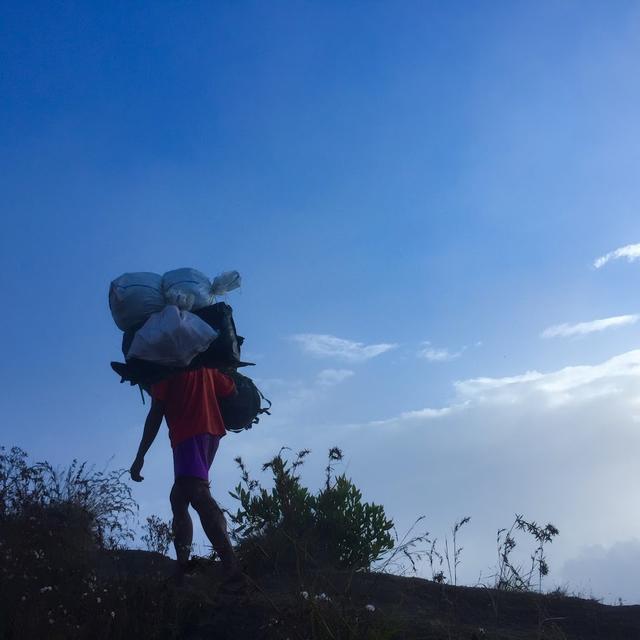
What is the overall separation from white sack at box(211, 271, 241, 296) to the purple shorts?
119 cm

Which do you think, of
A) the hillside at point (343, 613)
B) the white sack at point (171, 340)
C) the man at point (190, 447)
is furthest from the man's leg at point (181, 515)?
the white sack at point (171, 340)

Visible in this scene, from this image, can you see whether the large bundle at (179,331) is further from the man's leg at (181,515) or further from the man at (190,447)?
the man's leg at (181,515)

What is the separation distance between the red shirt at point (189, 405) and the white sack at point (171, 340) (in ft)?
0.56

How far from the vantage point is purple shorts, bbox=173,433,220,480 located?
5387 millimetres

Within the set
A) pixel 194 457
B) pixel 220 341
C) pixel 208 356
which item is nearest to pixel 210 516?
pixel 194 457

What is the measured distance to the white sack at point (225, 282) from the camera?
6.19 metres

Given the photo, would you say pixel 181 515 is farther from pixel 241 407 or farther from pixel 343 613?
pixel 343 613

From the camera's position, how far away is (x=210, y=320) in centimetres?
580

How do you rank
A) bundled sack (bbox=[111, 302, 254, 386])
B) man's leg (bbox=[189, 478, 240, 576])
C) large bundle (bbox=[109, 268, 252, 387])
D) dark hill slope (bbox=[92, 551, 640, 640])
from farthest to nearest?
bundled sack (bbox=[111, 302, 254, 386]), large bundle (bbox=[109, 268, 252, 387]), man's leg (bbox=[189, 478, 240, 576]), dark hill slope (bbox=[92, 551, 640, 640])

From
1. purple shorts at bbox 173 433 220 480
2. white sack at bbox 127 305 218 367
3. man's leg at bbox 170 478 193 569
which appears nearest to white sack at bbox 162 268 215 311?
white sack at bbox 127 305 218 367

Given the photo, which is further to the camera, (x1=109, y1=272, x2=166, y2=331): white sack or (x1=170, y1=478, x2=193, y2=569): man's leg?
(x1=109, y1=272, x2=166, y2=331): white sack

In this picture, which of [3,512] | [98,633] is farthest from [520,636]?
[3,512]

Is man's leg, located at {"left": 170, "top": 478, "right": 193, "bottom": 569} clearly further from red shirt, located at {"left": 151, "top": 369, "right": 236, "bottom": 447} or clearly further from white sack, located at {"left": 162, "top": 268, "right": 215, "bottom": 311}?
white sack, located at {"left": 162, "top": 268, "right": 215, "bottom": 311}

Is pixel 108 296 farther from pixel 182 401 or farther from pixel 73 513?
pixel 73 513
